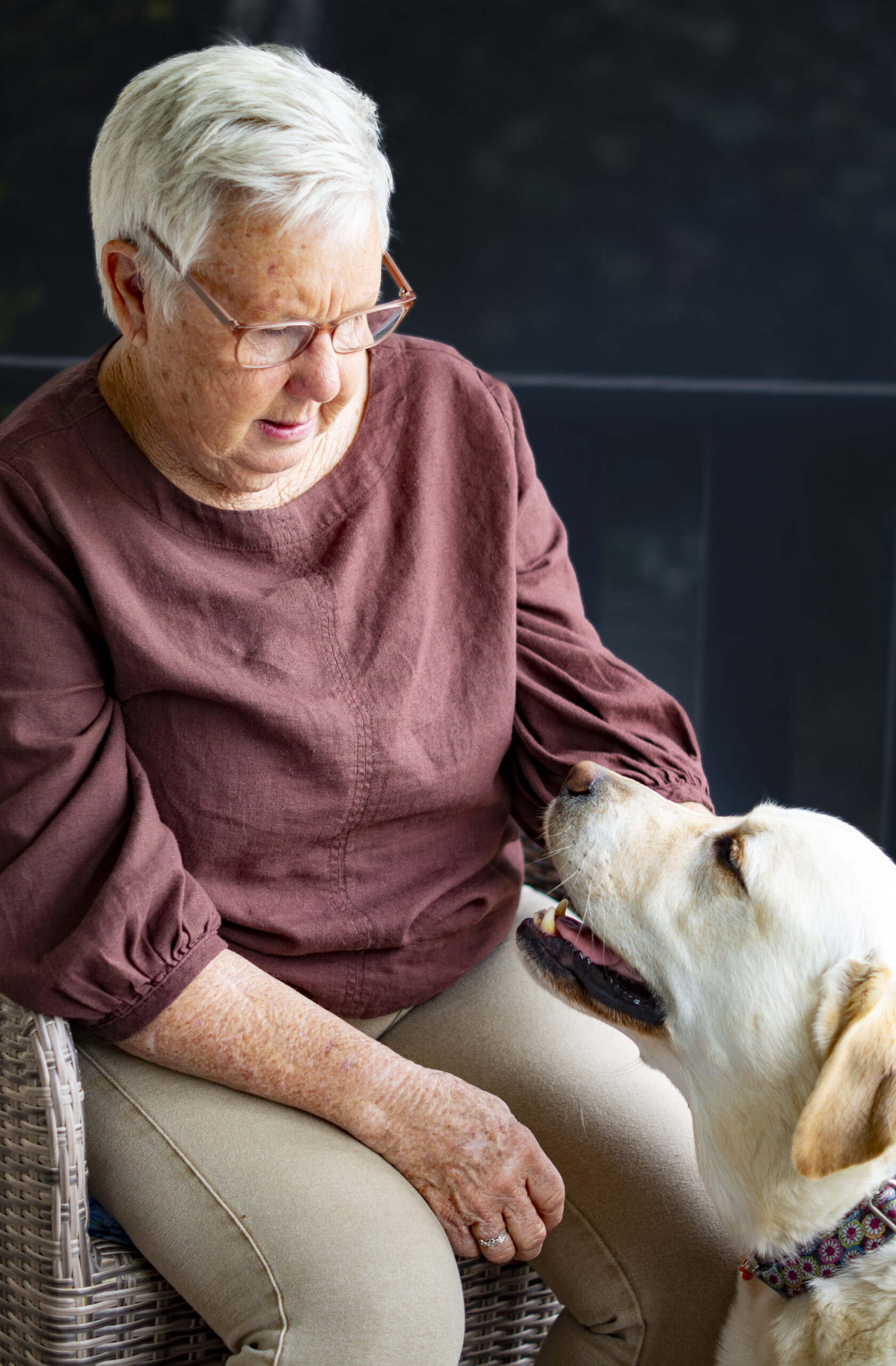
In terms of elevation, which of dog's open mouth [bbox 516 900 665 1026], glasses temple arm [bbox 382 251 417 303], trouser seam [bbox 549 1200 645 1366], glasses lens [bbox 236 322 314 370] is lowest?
trouser seam [bbox 549 1200 645 1366]

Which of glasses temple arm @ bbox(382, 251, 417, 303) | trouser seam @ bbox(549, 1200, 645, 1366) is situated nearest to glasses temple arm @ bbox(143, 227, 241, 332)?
glasses temple arm @ bbox(382, 251, 417, 303)

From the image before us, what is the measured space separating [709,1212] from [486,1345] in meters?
0.30

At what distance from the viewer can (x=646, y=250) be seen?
309 centimetres

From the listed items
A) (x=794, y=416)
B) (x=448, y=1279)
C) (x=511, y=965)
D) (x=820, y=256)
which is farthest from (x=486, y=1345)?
(x=820, y=256)

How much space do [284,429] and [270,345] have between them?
98 mm

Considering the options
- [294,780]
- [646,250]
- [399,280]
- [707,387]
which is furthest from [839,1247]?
[646,250]

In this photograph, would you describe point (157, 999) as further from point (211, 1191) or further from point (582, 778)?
point (582, 778)

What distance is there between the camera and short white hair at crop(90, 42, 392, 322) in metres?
Result: 1.08

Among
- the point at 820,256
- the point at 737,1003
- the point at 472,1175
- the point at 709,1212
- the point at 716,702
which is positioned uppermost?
the point at 820,256

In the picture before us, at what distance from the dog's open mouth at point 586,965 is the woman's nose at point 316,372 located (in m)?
0.59

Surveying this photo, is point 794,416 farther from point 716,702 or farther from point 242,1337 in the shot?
Result: point 242,1337

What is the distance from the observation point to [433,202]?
10.4 ft

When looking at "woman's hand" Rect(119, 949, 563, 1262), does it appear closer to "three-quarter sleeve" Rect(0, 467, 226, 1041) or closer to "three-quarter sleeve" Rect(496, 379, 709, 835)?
"three-quarter sleeve" Rect(0, 467, 226, 1041)

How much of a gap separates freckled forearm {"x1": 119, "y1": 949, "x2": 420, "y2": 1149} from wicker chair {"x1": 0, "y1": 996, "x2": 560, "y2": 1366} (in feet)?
0.29
